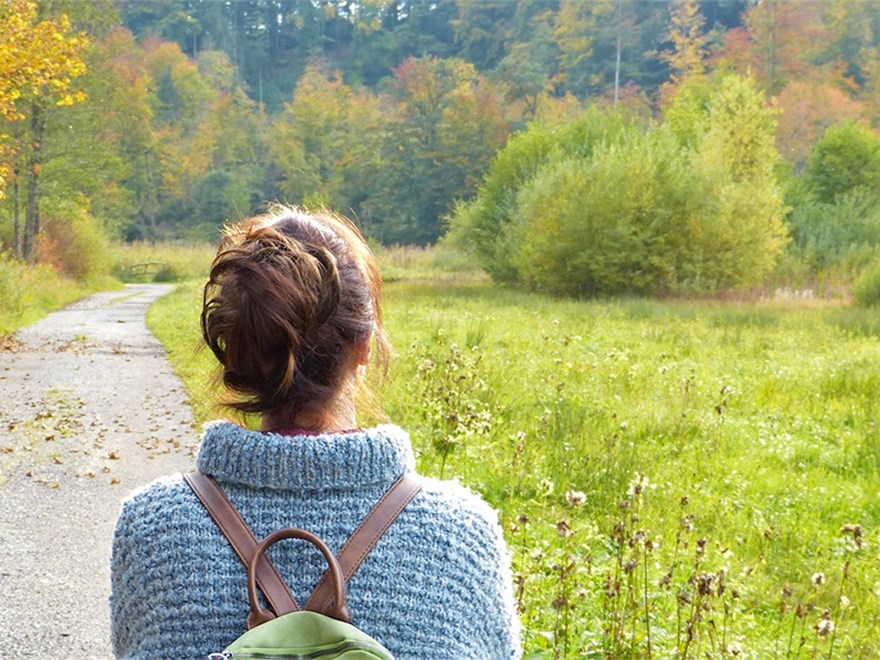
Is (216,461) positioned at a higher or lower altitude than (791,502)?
higher

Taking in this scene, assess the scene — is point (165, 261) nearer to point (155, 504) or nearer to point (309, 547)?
point (155, 504)

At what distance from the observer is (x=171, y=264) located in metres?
47.8

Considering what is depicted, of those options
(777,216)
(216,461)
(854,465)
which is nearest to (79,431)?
(854,465)

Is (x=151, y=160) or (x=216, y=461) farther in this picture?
(x=151, y=160)

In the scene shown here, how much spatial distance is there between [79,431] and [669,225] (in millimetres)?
27094

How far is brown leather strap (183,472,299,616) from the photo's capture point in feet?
5.15

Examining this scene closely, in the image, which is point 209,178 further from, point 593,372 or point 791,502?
point 791,502

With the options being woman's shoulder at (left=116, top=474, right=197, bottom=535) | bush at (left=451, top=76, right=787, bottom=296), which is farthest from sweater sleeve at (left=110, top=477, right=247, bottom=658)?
bush at (left=451, top=76, right=787, bottom=296)

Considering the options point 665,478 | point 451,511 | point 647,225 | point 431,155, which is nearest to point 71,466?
point 665,478

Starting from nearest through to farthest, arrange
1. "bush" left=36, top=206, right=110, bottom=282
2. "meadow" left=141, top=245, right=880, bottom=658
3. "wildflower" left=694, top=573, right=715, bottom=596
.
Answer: "wildflower" left=694, top=573, right=715, bottom=596, "meadow" left=141, top=245, right=880, bottom=658, "bush" left=36, top=206, right=110, bottom=282

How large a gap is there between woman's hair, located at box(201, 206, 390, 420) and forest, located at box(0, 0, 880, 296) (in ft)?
43.4

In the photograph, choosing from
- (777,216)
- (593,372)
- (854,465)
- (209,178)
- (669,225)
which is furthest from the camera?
(209,178)

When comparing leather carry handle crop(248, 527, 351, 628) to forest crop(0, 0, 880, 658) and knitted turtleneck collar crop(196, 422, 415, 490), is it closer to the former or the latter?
knitted turtleneck collar crop(196, 422, 415, 490)

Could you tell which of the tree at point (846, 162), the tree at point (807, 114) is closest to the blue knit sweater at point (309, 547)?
the tree at point (846, 162)
